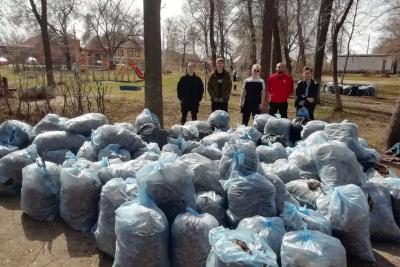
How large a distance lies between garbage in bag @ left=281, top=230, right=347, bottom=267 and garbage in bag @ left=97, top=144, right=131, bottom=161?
7.20ft

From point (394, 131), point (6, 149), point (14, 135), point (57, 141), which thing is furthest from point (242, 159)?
point (394, 131)

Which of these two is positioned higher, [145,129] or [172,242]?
[145,129]

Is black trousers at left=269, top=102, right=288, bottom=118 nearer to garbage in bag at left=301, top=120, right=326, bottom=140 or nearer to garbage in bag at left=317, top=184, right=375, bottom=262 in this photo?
garbage in bag at left=301, top=120, right=326, bottom=140

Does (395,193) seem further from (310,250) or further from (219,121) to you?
(219,121)

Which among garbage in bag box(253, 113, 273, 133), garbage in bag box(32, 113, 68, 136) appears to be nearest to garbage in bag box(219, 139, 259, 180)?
garbage in bag box(253, 113, 273, 133)

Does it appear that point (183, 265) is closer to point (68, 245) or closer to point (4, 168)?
point (68, 245)

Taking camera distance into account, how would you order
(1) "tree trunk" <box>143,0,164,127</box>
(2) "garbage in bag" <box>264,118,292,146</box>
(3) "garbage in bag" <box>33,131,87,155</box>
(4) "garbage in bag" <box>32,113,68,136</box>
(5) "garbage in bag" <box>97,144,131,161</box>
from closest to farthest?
(5) "garbage in bag" <box>97,144,131,161</box>
(3) "garbage in bag" <box>33,131,87,155</box>
(4) "garbage in bag" <box>32,113,68,136</box>
(2) "garbage in bag" <box>264,118,292,146</box>
(1) "tree trunk" <box>143,0,164,127</box>

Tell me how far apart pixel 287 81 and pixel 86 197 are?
14.5ft

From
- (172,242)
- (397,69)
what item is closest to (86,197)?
(172,242)

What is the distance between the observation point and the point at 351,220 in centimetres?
297

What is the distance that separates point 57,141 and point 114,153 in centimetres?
95

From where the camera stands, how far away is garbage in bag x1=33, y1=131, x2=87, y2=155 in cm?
462

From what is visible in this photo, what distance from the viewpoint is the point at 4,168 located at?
419 centimetres

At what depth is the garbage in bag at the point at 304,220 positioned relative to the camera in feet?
9.46
